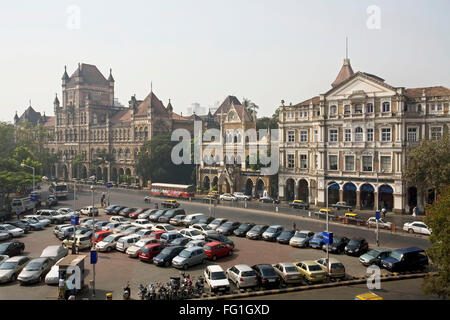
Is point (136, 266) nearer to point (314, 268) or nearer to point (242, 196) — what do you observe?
point (314, 268)

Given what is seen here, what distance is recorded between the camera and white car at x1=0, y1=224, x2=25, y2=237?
37938 mm

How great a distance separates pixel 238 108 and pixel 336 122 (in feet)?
85.1

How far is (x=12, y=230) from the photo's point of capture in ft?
126

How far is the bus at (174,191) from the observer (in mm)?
65688

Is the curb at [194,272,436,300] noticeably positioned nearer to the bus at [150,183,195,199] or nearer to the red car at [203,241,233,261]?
the red car at [203,241,233,261]

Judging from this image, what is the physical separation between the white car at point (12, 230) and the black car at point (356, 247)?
101ft

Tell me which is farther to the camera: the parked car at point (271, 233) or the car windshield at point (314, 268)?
the parked car at point (271, 233)

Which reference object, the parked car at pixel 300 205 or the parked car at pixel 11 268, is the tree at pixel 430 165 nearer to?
the parked car at pixel 300 205

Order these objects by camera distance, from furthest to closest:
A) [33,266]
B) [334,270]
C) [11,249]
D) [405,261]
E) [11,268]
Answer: [11,249], [405,261], [11,268], [334,270], [33,266]

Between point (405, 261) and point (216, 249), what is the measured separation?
1361cm

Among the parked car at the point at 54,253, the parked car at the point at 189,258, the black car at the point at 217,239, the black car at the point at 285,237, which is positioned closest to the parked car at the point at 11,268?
the parked car at the point at 54,253

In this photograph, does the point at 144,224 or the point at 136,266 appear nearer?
the point at 136,266

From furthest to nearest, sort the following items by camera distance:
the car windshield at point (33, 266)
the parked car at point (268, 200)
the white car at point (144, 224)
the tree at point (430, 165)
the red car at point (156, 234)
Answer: the parked car at point (268, 200) → the tree at point (430, 165) → the white car at point (144, 224) → the red car at point (156, 234) → the car windshield at point (33, 266)

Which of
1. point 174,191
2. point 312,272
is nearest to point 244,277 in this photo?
point 312,272
